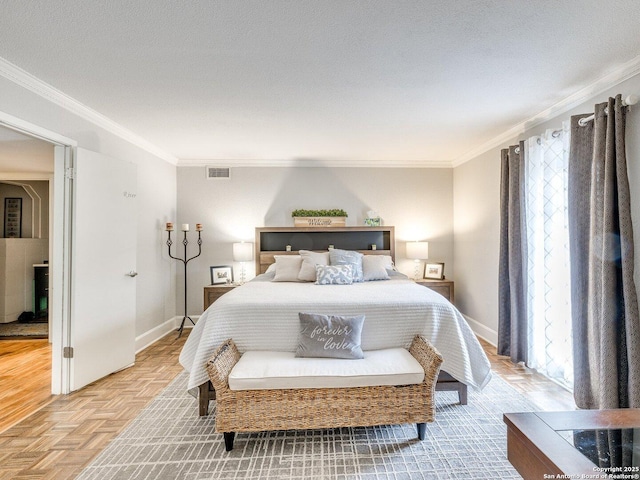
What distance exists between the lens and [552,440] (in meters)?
0.96

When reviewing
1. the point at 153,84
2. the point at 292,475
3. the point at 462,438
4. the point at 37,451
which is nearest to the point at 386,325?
the point at 462,438

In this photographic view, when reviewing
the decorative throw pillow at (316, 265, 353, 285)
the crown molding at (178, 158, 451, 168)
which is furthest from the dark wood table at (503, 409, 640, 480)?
the crown molding at (178, 158, 451, 168)

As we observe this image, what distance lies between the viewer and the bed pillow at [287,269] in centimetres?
388

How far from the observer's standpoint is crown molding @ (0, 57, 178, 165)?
2.20m

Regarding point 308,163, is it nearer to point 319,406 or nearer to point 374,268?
point 374,268

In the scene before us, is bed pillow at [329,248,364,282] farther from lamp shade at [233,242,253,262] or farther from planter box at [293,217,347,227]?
lamp shade at [233,242,253,262]

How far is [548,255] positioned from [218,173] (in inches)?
171

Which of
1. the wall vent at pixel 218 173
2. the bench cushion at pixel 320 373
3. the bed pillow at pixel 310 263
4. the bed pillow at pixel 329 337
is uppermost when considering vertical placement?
the wall vent at pixel 218 173

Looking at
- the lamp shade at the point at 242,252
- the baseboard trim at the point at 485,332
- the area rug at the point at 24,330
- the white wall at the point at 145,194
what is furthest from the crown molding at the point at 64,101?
the baseboard trim at the point at 485,332

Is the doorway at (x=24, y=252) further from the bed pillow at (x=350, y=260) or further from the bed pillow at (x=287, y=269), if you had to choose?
the bed pillow at (x=350, y=260)

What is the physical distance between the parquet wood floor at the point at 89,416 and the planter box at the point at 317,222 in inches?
96.7

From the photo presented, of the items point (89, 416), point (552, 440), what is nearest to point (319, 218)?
point (89, 416)

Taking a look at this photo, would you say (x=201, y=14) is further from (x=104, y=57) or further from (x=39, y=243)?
(x=39, y=243)

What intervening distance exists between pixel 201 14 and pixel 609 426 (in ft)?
8.17
